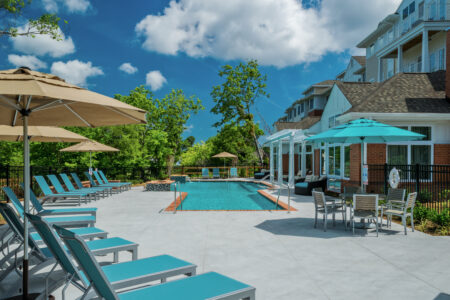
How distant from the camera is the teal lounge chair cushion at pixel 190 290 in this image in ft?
9.46

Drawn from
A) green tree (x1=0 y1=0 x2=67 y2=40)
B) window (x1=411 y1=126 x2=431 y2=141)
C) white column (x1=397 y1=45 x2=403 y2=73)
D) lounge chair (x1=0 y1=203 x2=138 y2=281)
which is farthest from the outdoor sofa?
white column (x1=397 y1=45 x2=403 y2=73)

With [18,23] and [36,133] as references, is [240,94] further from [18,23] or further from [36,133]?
[36,133]

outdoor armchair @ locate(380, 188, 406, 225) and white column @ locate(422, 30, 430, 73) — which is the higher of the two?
white column @ locate(422, 30, 430, 73)

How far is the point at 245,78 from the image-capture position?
1284 inches

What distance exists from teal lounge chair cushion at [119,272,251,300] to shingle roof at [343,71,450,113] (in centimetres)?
1200

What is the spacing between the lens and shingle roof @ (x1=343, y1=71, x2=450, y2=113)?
1381 centimetres

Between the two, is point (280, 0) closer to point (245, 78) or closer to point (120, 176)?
point (245, 78)

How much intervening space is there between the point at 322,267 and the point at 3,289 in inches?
164

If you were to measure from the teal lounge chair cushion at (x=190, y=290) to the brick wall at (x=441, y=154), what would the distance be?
13.5 metres

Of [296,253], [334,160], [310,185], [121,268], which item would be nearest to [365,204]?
[296,253]

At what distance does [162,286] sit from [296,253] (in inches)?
128

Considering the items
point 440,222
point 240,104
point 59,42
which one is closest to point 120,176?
point 59,42

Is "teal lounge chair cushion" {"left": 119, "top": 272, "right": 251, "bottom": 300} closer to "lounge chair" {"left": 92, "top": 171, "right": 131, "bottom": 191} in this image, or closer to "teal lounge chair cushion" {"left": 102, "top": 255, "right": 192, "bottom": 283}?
"teal lounge chair cushion" {"left": 102, "top": 255, "right": 192, "bottom": 283}

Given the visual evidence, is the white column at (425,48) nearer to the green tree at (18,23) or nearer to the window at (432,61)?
the window at (432,61)
